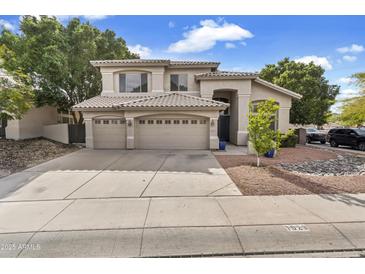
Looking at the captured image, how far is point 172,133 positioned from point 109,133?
4.60m

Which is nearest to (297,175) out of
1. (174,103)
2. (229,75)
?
(174,103)

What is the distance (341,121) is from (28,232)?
1512cm

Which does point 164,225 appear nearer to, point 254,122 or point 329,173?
point 254,122

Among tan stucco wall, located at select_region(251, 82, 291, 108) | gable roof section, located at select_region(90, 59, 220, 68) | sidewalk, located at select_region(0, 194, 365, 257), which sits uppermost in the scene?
gable roof section, located at select_region(90, 59, 220, 68)

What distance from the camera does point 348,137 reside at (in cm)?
1611

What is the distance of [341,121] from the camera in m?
11.7

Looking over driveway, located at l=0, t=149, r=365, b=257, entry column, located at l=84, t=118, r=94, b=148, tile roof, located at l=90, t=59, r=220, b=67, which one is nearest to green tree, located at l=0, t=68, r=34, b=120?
entry column, located at l=84, t=118, r=94, b=148

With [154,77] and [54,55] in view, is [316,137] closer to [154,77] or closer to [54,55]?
[154,77]

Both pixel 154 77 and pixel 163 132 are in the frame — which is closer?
pixel 163 132

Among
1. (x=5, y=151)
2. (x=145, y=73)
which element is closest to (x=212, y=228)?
(x=5, y=151)

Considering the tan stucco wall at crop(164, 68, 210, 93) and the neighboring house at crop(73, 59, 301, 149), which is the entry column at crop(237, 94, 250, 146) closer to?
the neighboring house at crop(73, 59, 301, 149)

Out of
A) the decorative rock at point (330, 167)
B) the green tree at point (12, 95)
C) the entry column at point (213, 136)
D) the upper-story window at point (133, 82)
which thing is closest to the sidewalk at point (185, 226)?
the decorative rock at point (330, 167)

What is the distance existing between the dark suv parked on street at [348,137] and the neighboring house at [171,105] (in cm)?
520

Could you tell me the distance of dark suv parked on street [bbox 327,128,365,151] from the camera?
15.2 meters
